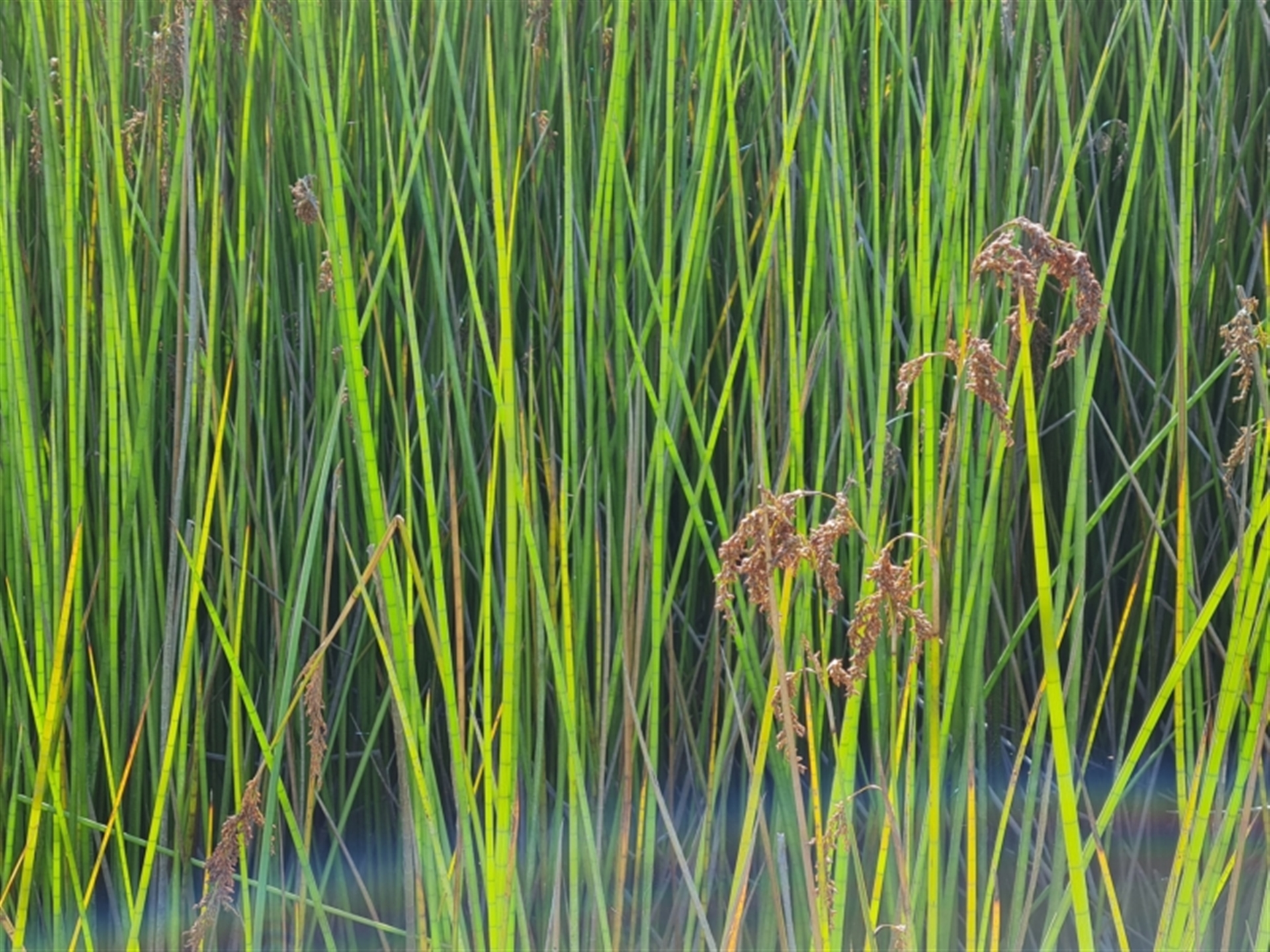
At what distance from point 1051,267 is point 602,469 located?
62 centimetres

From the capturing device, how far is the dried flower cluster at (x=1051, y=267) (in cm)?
56

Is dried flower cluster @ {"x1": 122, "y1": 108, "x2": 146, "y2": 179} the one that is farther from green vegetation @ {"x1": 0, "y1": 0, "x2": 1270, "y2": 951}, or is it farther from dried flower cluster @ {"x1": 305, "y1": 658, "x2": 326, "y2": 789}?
dried flower cluster @ {"x1": 305, "y1": 658, "x2": 326, "y2": 789}

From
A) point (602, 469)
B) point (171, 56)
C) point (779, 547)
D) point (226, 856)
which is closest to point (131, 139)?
point (171, 56)

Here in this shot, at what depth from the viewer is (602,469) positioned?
116cm

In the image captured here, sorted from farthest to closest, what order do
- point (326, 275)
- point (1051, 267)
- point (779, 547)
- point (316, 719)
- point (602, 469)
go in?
point (602, 469) < point (326, 275) < point (316, 719) < point (779, 547) < point (1051, 267)

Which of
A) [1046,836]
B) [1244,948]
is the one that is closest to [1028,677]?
[1046,836]

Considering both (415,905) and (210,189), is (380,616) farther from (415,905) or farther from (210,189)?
(210,189)

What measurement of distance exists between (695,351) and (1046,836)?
58cm

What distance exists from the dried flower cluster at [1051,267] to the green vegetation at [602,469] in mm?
235

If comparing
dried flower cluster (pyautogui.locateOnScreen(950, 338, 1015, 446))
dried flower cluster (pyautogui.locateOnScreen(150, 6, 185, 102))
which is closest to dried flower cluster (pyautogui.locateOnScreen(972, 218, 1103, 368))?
dried flower cluster (pyautogui.locateOnScreen(950, 338, 1015, 446))

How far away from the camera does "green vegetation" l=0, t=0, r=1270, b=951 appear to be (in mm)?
948

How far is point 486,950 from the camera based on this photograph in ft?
3.51

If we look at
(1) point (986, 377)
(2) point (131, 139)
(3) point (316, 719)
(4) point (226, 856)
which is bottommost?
(4) point (226, 856)

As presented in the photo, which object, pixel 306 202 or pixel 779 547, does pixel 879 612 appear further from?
pixel 306 202
